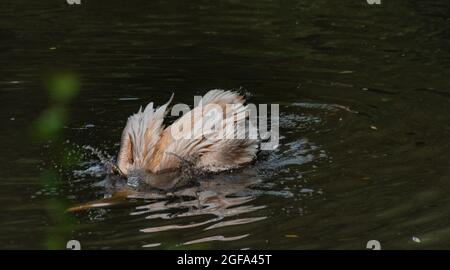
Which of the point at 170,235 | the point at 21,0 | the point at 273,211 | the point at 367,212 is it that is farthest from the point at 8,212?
the point at 21,0

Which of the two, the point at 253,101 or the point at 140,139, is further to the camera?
the point at 253,101

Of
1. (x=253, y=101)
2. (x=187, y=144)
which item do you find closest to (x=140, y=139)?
(x=187, y=144)

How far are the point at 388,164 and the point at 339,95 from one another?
7.25 ft

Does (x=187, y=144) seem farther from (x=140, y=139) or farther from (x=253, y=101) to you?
(x=253, y=101)

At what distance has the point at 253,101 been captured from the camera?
9750 millimetres

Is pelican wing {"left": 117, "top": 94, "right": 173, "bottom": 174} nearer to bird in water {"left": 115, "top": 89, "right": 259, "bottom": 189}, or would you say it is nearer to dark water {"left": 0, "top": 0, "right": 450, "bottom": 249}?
bird in water {"left": 115, "top": 89, "right": 259, "bottom": 189}

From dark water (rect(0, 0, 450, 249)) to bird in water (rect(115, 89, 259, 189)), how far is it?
0.65 feet

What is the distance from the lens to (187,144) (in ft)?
25.3

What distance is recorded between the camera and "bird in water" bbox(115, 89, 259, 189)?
760 centimetres

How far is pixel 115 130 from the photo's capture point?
29.2ft

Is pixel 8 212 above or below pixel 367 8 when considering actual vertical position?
below

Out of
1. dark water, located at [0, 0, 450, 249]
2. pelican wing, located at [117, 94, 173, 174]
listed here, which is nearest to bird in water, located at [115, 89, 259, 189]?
pelican wing, located at [117, 94, 173, 174]

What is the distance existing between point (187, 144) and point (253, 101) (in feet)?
7.08

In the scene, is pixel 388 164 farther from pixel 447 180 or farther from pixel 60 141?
pixel 60 141
